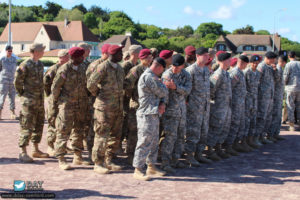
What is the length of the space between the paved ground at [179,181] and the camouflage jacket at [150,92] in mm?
1202

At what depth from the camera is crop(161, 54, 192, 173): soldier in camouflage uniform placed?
666cm

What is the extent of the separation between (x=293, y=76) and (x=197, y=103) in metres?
5.72

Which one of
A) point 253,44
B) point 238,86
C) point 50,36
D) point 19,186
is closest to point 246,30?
point 253,44

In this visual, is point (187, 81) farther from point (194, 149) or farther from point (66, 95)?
point (66, 95)

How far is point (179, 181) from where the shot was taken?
20.5 feet

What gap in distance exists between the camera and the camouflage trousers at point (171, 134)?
6.68 meters

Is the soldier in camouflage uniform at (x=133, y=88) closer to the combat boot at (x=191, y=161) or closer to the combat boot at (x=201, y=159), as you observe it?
the combat boot at (x=191, y=161)

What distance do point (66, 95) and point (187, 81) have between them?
222cm

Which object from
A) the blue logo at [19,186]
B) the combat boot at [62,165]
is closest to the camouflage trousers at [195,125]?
the combat boot at [62,165]

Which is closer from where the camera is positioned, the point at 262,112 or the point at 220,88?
the point at 220,88

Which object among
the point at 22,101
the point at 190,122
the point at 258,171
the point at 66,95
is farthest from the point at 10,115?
the point at 258,171

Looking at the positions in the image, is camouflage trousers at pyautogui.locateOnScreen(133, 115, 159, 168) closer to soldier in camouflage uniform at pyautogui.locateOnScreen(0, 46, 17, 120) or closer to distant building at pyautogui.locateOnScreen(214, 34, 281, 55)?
soldier in camouflage uniform at pyautogui.locateOnScreen(0, 46, 17, 120)

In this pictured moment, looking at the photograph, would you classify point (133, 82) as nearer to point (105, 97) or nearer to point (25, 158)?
point (105, 97)

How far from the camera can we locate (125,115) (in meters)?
7.57
